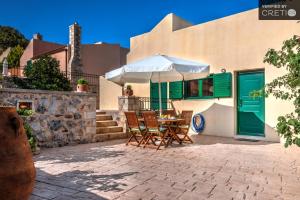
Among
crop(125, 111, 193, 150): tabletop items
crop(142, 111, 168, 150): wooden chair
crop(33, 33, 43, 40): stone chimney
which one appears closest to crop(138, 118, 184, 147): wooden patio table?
crop(125, 111, 193, 150): tabletop items

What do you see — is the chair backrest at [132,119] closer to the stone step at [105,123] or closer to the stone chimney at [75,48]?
the stone step at [105,123]

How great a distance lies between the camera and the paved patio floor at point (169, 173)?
3260mm

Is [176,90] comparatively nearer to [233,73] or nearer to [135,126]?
[233,73]

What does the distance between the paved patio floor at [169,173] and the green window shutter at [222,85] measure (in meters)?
2.28

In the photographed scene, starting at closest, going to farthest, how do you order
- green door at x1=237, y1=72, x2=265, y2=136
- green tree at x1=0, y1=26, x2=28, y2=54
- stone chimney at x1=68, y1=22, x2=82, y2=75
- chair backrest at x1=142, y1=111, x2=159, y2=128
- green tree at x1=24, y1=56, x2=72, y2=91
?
chair backrest at x1=142, y1=111, x2=159, y2=128, green door at x1=237, y1=72, x2=265, y2=136, green tree at x1=24, y1=56, x2=72, y2=91, stone chimney at x1=68, y1=22, x2=82, y2=75, green tree at x1=0, y1=26, x2=28, y2=54

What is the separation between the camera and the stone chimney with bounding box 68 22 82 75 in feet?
57.6

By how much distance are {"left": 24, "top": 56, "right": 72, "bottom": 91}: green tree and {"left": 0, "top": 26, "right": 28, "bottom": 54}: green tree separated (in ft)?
79.8

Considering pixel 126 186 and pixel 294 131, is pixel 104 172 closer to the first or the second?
pixel 126 186

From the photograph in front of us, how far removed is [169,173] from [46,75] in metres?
7.71

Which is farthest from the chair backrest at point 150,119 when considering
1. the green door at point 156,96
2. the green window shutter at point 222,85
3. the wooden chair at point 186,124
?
the green door at point 156,96

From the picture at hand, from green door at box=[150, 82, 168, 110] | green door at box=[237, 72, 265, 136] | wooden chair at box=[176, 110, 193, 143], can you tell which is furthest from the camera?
green door at box=[150, 82, 168, 110]

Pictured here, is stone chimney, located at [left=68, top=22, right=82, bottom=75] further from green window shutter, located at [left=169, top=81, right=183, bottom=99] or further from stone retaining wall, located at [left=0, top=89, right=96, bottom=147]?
stone retaining wall, located at [left=0, top=89, right=96, bottom=147]

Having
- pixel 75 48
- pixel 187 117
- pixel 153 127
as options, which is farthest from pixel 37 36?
pixel 153 127

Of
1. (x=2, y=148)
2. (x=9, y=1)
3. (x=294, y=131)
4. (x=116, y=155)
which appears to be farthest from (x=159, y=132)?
(x=9, y=1)
